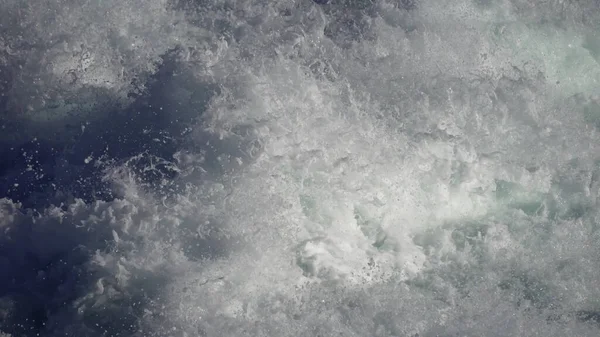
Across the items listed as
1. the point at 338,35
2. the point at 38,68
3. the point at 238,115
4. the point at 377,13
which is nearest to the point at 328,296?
the point at 238,115

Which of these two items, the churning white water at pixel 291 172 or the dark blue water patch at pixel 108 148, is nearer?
the churning white water at pixel 291 172

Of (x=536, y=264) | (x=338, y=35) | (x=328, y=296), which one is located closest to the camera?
(x=328, y=296)

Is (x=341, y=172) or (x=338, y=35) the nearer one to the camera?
(x=341, y=172)

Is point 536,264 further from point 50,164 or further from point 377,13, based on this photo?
point 50,164

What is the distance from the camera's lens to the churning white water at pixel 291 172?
11.6 feet

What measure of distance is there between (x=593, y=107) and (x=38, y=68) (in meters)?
4.73

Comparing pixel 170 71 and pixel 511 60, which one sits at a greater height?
pixel 170 71

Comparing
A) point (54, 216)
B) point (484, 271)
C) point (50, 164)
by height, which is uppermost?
point (50, 164)

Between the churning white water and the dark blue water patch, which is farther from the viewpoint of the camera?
the dark blue water patch

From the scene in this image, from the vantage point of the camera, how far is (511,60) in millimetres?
4867

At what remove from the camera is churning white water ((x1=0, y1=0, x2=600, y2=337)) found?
11.6ft

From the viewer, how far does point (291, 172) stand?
4012 mm

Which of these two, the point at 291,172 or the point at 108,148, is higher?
the point at 108,148

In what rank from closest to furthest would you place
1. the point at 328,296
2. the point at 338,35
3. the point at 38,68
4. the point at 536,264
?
the point at 328,296 → the point at 536,264 → the point at 38,68 → the point at 338,35
